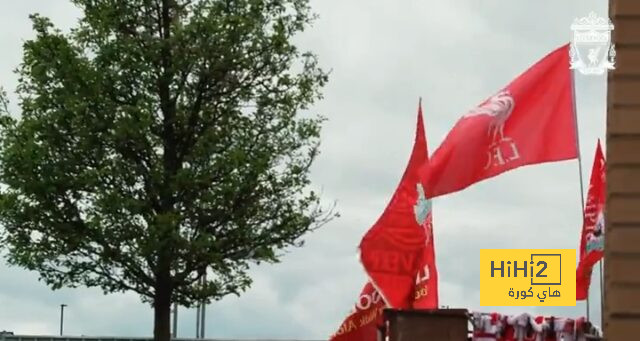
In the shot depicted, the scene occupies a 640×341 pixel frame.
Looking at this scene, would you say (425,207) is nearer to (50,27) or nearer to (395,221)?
(395,221)

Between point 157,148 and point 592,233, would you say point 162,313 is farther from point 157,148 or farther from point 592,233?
point 592,233

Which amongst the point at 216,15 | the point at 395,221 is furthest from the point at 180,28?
the point at 395,221

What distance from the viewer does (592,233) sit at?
18.2 metres

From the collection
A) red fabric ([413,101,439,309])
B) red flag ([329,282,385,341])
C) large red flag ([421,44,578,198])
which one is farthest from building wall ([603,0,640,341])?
red flag ([329,282,385,341])

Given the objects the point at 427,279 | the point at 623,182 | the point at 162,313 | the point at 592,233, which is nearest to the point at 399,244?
the point at 427,279

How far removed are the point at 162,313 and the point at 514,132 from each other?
52.2 ft

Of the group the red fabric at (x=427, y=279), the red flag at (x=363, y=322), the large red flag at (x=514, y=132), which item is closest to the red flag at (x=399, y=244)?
the red fabric at (x=427, y=279)

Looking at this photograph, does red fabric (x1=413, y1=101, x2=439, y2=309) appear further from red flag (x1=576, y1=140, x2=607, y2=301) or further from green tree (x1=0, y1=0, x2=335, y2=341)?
green tree (x1=0, y1=0, x2=335, y2=341)

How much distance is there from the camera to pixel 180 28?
27016mm

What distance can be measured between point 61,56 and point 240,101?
348cm

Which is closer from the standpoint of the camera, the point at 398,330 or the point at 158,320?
the point at 398,330

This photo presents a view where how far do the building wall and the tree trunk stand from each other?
19820mm

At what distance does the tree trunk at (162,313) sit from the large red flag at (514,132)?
15.1 meters

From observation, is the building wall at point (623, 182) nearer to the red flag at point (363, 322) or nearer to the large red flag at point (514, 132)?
the large red flag at point (514, 132)
